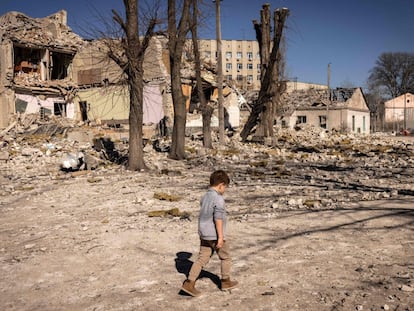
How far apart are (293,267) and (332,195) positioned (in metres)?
3.61

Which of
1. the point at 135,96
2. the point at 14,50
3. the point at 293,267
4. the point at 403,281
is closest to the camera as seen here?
the point at 403,281

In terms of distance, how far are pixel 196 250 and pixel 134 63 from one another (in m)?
7.56

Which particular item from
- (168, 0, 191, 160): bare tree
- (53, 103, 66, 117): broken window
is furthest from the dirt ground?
(53, 103, 66, 117): broken window

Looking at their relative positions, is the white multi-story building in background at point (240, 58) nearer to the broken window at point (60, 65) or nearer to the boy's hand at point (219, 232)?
the broken window at point (60, 65)

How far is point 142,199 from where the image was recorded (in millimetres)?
7727

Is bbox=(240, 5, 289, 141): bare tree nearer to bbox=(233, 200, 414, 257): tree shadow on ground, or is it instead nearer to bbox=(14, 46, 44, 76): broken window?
bbox=(14, 46, 44, 76): broken window

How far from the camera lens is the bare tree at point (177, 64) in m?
13.6

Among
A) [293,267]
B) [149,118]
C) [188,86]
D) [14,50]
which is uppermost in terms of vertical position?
[14,50]

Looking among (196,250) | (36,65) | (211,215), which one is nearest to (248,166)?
(196,250)

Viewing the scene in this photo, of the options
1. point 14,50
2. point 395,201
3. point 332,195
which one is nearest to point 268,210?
point 332,195

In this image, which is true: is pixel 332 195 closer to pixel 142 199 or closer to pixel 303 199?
pixel 303 199

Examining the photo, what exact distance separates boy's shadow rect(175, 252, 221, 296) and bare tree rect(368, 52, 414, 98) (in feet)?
213

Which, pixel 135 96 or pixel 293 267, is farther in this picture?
pixel 135 96

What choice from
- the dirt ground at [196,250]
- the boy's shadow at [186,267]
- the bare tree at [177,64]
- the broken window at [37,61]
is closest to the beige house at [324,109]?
the broken window at [37,61]
